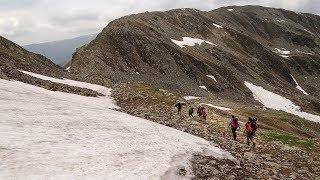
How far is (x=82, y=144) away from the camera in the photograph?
26.6m

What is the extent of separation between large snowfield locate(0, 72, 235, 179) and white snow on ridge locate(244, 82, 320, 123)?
265 feet

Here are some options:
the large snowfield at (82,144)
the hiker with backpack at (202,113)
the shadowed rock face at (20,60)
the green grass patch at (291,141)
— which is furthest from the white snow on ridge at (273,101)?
the large snowfield at (82,144)

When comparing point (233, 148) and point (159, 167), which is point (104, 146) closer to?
point (159, 167)

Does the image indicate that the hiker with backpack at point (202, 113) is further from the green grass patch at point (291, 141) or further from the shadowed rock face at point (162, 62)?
the shadowed rock face at point (162, 62)

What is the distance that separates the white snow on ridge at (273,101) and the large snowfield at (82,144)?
80.7 meters

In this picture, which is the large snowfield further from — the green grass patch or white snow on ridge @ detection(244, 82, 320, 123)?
white snow on ridge @ detection(244, 82, 320, 123)

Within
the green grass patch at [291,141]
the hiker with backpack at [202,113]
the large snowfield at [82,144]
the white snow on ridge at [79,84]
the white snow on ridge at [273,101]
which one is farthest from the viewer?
the white snow on ridge at [273,101]

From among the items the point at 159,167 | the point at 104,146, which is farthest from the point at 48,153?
the point at 159,167

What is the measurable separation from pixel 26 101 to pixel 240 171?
21175 millimetres

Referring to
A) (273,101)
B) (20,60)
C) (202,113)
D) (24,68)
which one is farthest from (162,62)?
(202,113)

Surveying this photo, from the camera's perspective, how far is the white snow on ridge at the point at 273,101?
114812 mm

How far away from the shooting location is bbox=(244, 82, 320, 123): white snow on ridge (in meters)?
115

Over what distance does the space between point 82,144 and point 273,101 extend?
349 ft

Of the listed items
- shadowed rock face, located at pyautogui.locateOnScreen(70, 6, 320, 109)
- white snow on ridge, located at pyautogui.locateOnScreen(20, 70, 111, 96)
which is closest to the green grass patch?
white snow on ridge, located at pyautogui.locateOnScreen(20, 70, 111, 96)
